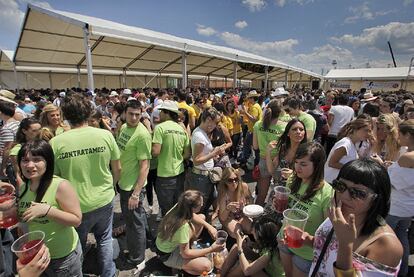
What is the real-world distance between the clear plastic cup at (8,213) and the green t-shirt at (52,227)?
0.04 metres

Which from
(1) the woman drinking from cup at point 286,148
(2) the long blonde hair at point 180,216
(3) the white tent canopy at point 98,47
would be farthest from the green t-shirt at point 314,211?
(3) the white tent canopy at point 98,47

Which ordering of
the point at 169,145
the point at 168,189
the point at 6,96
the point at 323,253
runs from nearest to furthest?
the point at 323,253 → the point at 169,145 → the point at 168,189 → the point at 6,96

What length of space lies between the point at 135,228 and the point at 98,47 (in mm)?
12911

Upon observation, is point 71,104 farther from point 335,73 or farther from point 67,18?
point 335,73

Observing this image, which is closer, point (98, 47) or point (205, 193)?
point (205, 193)

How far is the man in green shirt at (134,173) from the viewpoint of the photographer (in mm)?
2793

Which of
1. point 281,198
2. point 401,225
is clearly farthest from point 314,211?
point 401,225

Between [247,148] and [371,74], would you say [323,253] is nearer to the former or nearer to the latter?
[247,148]

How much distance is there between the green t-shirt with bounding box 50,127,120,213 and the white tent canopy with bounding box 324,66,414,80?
4068 centimetres

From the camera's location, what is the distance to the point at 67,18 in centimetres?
796

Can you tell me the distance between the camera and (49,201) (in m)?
1.71

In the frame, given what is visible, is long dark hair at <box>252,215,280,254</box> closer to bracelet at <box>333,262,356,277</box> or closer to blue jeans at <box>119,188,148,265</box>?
bracelet at <box>333,262,356,277</box>

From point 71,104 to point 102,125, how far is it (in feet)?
8.93

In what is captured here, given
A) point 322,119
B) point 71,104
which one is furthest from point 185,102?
point 71,104
